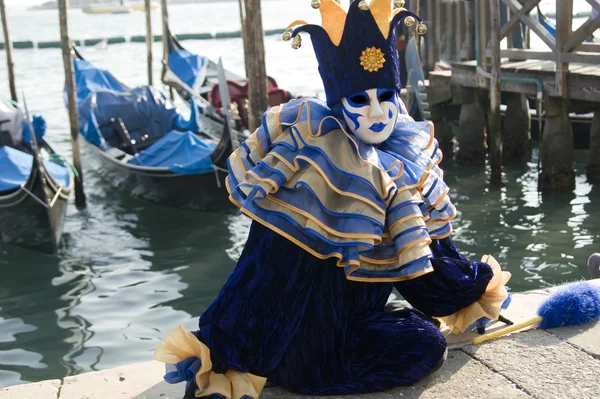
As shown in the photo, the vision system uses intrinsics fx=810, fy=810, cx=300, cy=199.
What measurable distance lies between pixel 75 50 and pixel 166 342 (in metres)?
9.83

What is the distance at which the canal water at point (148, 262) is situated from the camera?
4.69m

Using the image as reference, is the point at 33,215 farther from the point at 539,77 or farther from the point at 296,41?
the point at 296,41

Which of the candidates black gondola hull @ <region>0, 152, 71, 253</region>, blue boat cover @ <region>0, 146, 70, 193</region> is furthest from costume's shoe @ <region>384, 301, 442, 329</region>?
blue boat cover @ <region>0, 146, 70, 193</region>

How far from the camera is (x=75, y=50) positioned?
36.8ft

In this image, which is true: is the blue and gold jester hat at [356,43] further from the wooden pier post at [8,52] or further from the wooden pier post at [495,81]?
the wooden pier post at [8,52]

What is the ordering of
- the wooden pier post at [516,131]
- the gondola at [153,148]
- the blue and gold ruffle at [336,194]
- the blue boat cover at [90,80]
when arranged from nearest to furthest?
1. the blue and gold ruffle at [336,194]
2. the gondola at [153,148]
3. the wooden pier post at [516,131]
4. the blue boat cover at [90,80]

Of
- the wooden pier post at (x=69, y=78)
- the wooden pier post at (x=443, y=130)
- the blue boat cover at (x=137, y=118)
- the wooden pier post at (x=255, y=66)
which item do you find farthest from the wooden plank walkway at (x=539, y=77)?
the wooden pier post at (x=69, y=78)

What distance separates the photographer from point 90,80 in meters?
10.4

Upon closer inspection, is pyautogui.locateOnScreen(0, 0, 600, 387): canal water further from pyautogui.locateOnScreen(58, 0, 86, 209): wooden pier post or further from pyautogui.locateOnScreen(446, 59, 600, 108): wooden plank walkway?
pyautogui.locateOnScreen(446, 59, 600, 108): wooden plank walkway

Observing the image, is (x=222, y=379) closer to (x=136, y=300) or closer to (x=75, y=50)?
(x=136, y=300)

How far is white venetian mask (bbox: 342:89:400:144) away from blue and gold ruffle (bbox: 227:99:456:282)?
0.03 m

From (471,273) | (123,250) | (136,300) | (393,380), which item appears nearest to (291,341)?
(393,380)

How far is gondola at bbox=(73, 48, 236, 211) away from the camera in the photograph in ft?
23.6

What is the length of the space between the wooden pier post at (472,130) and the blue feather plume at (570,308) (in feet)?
19.1
